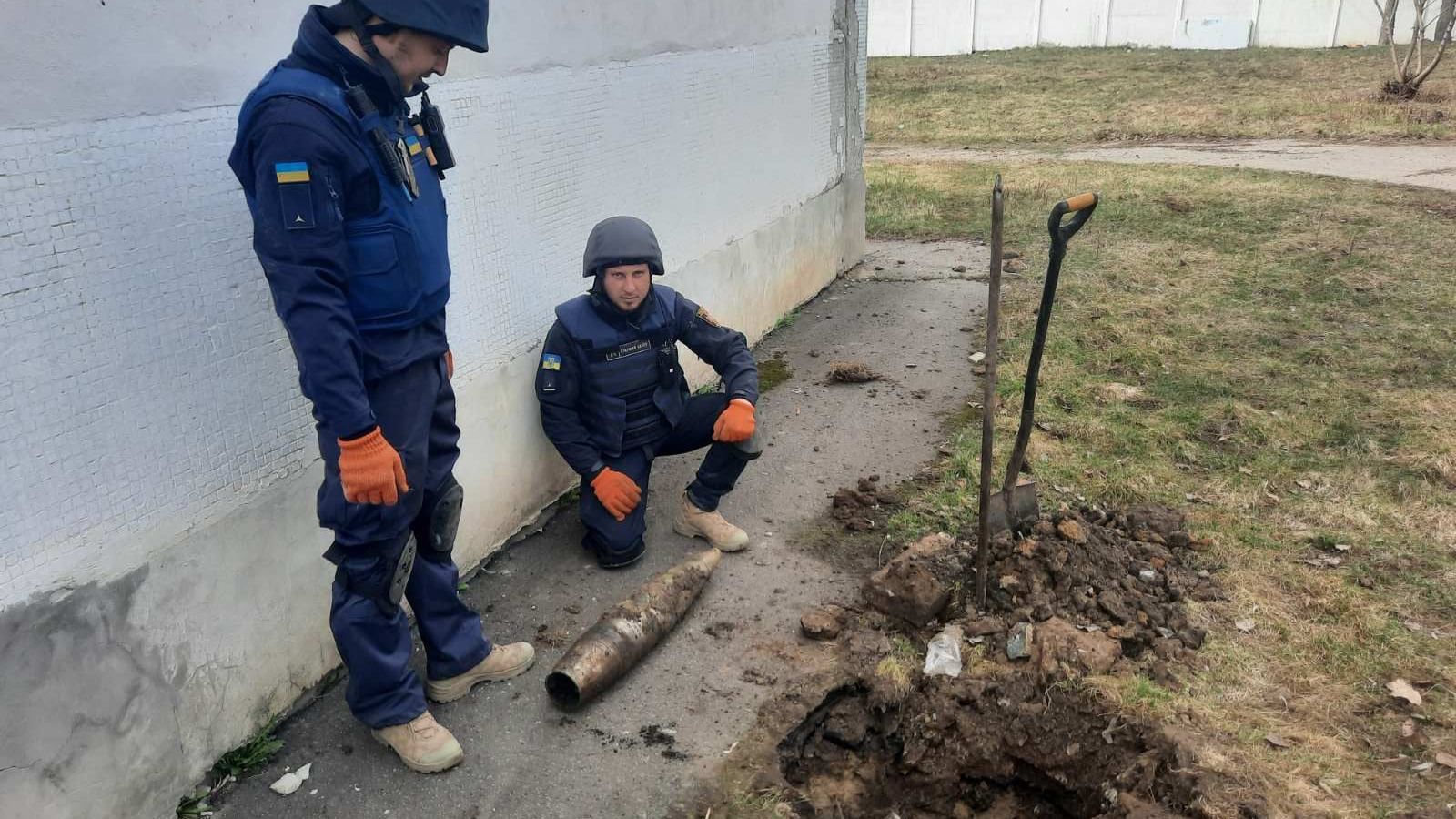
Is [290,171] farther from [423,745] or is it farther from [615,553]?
[615,553]

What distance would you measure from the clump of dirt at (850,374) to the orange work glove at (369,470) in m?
3.88

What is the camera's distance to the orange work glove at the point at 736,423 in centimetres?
397

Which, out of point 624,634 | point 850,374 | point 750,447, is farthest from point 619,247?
point 850,374

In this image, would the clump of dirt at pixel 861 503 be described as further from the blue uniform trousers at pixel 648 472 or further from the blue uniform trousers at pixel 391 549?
the blue uniform trousers at pixel 391 549

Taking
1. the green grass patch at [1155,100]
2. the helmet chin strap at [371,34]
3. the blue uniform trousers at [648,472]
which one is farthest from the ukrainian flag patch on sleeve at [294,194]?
the green grass patch at [1155,100]

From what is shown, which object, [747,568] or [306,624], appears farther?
[747,568]

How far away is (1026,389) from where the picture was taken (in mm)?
3553

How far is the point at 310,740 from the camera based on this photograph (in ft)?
9.89

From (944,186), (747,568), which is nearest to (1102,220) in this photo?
(944,186)

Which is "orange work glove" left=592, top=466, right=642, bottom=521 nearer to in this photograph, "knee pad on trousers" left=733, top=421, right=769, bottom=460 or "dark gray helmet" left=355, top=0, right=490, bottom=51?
"knee pad on trousers" left=733, top=421, right=769, bottom=460

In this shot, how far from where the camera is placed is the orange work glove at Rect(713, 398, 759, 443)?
13.0 feet

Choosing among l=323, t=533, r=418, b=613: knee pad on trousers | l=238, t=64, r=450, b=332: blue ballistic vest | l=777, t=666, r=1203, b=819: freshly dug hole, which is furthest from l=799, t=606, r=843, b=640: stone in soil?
l=238, t=64, r=450, b=332: blue ballistic vest

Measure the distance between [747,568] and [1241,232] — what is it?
7.46 metres

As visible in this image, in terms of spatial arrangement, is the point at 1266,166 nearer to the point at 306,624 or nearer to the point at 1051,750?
the point at 1051,750
